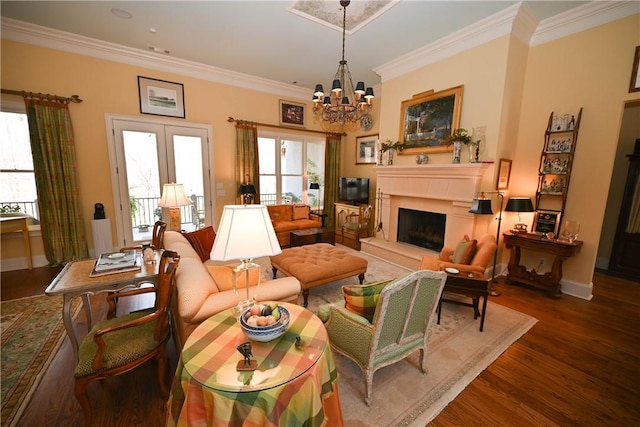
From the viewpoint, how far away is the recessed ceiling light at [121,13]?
3.23 metres

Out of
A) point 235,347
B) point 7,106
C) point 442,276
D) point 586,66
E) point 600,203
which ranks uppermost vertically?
point 586,66

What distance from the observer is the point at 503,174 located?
3777 millimetres

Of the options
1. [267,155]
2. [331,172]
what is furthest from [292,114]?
[331,172]

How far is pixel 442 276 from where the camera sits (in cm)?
188

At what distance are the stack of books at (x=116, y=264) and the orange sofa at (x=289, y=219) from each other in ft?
9.85

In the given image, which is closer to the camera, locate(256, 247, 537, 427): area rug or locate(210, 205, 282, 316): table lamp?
locate(210, 205, 282, 316): table lamp

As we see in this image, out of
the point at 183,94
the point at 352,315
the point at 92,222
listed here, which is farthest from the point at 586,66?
the point at 92,222

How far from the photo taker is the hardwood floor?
171 cm

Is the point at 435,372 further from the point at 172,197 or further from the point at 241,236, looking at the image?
the point at 172,197

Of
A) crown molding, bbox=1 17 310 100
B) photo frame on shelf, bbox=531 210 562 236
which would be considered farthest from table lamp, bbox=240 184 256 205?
photo frame on shelf, bbox=531 210 562 236

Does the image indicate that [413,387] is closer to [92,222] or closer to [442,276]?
[442,276]

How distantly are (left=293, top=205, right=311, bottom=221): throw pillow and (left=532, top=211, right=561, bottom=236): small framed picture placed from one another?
4163 millimetres

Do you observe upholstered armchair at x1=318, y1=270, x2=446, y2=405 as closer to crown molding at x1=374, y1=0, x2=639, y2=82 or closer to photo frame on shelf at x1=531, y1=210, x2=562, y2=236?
photo frame on shelf at x1=531, y1=210, x2=562, y2=236

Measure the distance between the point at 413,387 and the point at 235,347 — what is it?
4.74ft
